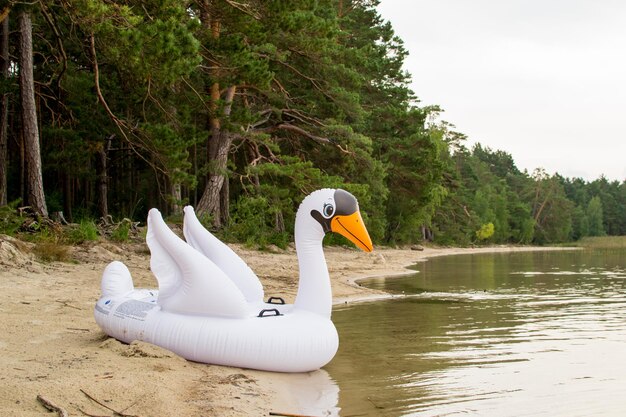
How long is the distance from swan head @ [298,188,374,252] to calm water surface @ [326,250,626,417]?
1264 millimetres

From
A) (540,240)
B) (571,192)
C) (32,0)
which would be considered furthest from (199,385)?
(571,192)

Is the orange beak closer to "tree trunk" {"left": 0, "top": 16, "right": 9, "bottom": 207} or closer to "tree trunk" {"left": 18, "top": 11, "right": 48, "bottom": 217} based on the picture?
"tree trunk" {"left": 18, "top": 11, "right": 48, "bottom": 217}

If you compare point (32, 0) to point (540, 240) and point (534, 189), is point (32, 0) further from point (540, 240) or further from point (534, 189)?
point (534, 189)

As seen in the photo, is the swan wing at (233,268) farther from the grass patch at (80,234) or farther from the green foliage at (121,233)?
the green foliage at (121,233)

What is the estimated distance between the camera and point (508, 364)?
6.64 meters

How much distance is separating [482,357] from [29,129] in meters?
11.2

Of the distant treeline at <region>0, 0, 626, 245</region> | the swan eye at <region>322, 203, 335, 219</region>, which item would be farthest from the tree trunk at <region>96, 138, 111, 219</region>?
the swan eye at <region>322, 203, 335, 219</region>

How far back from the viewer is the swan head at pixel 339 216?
21.0 feet

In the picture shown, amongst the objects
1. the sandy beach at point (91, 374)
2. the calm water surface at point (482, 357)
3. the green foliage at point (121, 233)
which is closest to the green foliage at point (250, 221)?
the green foliage at point (121, 233)

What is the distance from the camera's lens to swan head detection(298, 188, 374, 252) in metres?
6.39

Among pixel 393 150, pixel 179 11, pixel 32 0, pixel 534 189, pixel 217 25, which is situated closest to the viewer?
pixel 179 11

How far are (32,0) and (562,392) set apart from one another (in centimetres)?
1242

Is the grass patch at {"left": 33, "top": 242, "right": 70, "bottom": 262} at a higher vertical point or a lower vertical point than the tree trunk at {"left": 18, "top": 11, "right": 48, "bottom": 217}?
lower

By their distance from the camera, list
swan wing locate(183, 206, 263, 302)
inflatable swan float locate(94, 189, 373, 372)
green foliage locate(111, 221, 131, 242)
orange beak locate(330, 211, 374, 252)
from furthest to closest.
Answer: green foliage locate(111, 221, 131, 242) < swan wing locate(183, 206, 263, 302) < orange beak locate(330, 211, 374, 252) < inflatable swan float locate(94, 189, 373, 372)
